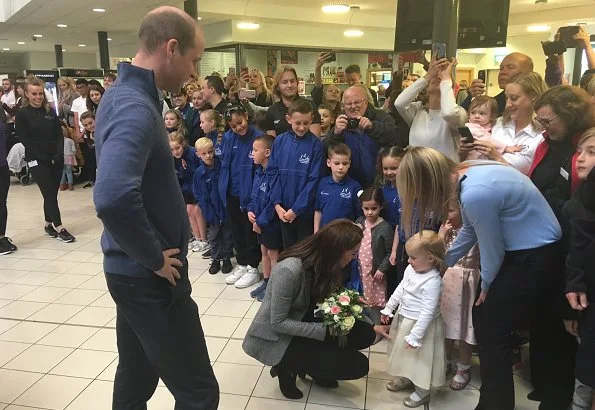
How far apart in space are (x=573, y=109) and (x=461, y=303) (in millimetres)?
1060

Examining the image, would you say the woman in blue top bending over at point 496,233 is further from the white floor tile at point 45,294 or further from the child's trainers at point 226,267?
the white floor tile at point 45,294

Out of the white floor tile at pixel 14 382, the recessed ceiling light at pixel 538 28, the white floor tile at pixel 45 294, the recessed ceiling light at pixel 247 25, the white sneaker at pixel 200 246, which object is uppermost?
the recessed ceiling light at pixel 538 28

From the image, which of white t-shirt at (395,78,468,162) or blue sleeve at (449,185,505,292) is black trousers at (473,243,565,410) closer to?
blue sleeve at (449,185,505,292)

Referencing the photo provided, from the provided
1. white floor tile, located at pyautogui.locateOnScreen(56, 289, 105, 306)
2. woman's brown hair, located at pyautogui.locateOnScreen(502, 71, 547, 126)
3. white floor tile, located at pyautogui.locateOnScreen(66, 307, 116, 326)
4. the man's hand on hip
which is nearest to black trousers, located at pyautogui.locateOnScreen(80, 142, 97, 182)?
white floor tile, located at pyautogui.locateOnScreen(56, 289, 105, 306)

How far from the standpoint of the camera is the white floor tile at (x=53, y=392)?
2436 mm

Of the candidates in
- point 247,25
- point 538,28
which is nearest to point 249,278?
point 247,25

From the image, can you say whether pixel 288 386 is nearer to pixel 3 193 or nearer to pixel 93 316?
pixel 93 316

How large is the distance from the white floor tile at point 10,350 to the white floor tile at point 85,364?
1.10 feet

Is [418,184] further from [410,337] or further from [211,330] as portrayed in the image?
[211,330]

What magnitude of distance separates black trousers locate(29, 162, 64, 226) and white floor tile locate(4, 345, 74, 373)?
248 centimetres

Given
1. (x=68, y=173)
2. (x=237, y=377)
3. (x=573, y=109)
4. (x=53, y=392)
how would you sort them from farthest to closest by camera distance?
(x=68, y=173)
(x=237, y=377)
(x=53, y=392)
(x=573, y=109)

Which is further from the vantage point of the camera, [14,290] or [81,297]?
[14,290]

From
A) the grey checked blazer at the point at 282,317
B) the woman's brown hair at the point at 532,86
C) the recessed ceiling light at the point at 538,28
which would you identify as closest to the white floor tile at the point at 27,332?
the grey checked blazer at the point at 282,317

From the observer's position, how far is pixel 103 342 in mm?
3045
